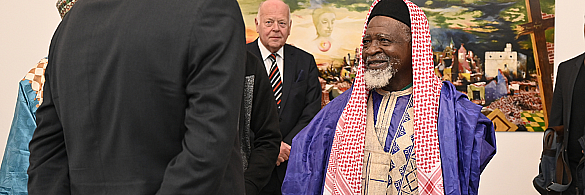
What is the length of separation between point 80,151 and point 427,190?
125 cm

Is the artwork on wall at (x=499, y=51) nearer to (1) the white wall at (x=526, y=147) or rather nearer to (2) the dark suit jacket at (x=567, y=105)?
(1) the white wall at (x=526, y=147)

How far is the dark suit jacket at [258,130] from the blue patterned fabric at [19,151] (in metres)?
0.85

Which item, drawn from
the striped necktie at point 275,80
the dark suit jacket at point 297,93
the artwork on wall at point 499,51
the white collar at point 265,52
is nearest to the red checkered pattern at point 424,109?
the dark suit jacket at point 297,93

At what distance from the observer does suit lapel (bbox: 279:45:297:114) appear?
3.21 meters

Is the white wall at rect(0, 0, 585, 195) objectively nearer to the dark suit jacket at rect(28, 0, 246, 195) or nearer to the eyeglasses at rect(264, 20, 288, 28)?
the eyeglasses at rect(264, 20, 288, 28)

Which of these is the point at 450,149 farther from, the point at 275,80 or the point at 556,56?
the point at 556,56

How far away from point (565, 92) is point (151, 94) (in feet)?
9.46

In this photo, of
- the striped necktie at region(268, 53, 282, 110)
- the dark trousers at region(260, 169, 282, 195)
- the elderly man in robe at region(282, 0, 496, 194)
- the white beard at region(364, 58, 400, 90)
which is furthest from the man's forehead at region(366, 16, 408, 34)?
the striped necktie at region(268, 53, 282, 110)

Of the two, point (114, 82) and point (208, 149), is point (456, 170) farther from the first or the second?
point (114, 82)

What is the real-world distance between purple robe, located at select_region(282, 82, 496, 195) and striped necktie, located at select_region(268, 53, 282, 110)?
1.08m

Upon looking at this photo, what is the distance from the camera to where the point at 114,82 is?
1.31 m

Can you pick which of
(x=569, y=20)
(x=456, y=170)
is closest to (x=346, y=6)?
(x=569, y=20)

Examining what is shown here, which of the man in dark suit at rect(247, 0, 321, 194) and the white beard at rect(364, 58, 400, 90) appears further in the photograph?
the man in dark suit at rect(247, 0, 321, 194)

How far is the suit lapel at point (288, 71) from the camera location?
3207 mm
